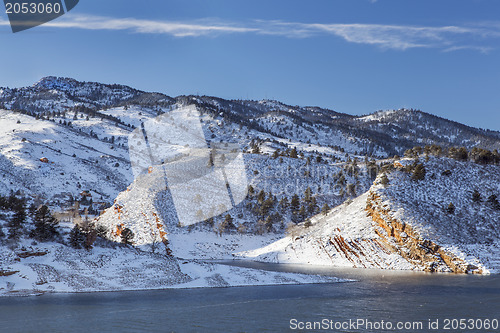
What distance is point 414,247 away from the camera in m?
71.4

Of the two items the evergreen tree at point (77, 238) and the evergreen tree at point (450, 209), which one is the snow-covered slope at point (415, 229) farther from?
the evergreen tree at point (77, 238)

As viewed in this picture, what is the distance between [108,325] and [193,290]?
1835 centimetres

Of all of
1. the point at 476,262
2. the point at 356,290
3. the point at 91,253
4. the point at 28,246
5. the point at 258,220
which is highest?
the point at 28,246

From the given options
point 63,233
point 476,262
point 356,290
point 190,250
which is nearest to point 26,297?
point 63,233

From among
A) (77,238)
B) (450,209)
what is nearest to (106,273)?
(77,238)

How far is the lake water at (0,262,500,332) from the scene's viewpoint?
109ft

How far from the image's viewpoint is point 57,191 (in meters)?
146

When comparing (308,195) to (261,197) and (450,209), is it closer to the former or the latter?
(261,197)

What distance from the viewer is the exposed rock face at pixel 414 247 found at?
6756 centimetres

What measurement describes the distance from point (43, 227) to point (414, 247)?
6132 cm

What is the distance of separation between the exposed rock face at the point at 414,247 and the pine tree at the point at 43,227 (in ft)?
189

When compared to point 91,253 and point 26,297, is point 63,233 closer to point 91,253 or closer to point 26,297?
point 91,253

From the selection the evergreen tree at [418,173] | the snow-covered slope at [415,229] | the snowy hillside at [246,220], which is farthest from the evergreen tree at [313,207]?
the evergreen tree at [418,173]

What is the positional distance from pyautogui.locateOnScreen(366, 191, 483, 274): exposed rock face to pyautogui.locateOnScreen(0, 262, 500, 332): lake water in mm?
13768
